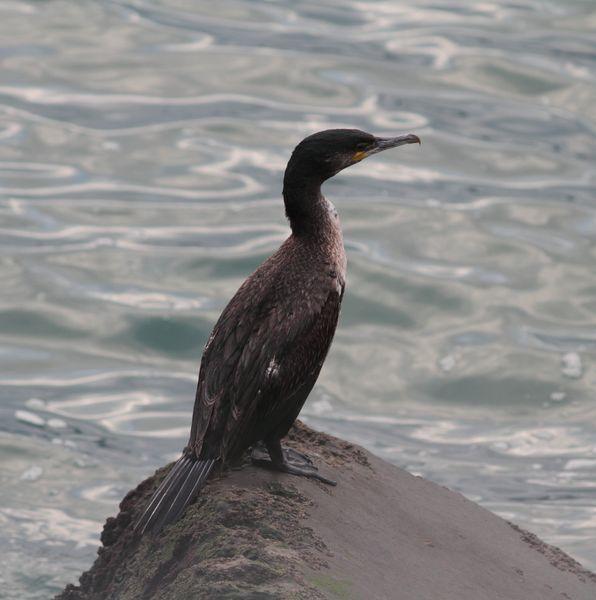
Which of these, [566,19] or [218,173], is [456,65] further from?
[218,173]

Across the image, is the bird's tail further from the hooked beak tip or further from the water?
the water

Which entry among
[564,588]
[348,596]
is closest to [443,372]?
[564,588]

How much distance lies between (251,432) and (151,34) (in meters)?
12.7

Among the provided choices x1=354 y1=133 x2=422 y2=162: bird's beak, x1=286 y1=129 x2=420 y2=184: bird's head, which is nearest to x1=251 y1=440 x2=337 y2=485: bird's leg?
x1=286 y1=129 x2=420 y2=184: bird's head

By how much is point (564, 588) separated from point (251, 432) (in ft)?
4.77

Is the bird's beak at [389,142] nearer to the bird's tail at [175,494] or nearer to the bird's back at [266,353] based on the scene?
the bird's back at [266,353]

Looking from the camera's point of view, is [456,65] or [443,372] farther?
[456,65]

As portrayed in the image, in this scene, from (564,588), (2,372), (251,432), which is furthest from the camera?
(2,372)

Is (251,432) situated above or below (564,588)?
above

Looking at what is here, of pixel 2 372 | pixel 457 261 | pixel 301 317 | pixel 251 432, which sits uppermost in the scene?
pixel 301 317

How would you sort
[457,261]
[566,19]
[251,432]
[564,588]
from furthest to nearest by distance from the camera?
[566,19] < [457,261] < [564,588] < [251,432]

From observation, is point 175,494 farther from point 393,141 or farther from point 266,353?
point 393,141

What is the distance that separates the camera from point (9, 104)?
15688 mm

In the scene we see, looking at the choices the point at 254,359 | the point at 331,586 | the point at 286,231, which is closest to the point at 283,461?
the point at 254,359
